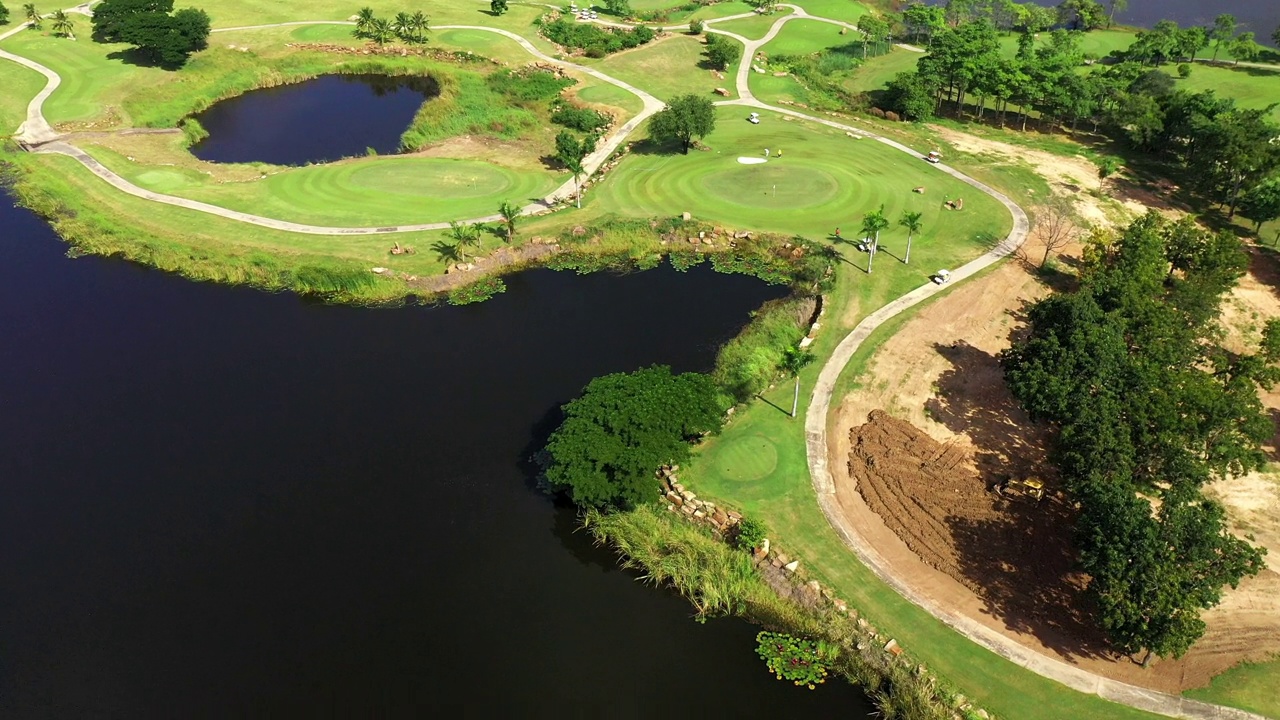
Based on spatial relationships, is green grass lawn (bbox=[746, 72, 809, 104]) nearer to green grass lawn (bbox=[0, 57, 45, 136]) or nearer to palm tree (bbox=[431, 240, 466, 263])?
palm tree (bbox=[431, 240, 466, 263])

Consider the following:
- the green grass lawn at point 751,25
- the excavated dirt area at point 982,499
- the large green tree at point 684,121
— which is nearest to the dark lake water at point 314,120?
the large green tree at point 684,121

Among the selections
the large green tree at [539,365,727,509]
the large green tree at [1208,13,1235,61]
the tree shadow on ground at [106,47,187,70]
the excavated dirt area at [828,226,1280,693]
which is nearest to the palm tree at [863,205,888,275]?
the excavated dirt area at [828,226,1280,693]

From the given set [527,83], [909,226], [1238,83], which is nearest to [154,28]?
[527,83]

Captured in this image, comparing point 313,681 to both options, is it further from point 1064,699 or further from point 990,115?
point 990,115

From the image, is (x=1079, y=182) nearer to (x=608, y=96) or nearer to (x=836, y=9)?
(x=608, y=96)

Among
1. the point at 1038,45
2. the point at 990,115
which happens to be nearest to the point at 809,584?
the point at 990,115

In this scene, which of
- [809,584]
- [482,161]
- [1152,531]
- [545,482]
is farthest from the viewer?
[482,161]
